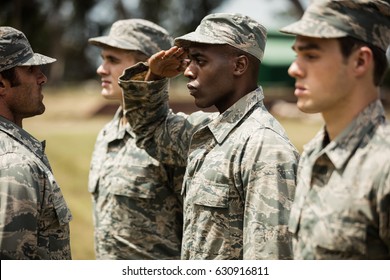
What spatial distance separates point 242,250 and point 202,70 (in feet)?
3.42

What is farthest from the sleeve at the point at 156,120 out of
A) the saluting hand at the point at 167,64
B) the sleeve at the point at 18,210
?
the sleeve at the point at 18,210

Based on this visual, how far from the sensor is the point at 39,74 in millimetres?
4293

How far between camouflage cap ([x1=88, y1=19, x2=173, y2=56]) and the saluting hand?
820 mm

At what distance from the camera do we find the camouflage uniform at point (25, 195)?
368 centimetres

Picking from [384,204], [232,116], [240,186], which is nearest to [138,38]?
[232,116]

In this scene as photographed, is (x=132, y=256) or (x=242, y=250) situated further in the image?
(x=132, y=256)

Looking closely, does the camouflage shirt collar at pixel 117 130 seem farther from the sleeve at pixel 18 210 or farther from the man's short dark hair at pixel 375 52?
the man's short dark hair at pixel 375 52

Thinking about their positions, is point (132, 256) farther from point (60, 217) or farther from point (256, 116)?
point (256, 116)

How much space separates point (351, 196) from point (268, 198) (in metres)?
0.87

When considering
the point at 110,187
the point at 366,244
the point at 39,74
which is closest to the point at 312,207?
the point at 366,244

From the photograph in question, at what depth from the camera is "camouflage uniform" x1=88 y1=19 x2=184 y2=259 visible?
5.04 m

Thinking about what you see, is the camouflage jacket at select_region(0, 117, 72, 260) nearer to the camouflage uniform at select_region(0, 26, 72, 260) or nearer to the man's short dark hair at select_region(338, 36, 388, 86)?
the camouflage uniform at select_region(0, 26, 72, 260)

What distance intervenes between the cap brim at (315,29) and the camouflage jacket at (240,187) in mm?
916

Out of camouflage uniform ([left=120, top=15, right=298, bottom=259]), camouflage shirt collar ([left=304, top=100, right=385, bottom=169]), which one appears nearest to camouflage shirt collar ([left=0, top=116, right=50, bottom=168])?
camouflage uniform ([left=120, top=15, right=298, bottom=259])
